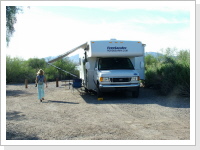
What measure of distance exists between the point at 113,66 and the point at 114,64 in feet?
0.42

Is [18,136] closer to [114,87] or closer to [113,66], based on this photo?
[114,87]

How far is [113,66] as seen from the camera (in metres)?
11.9

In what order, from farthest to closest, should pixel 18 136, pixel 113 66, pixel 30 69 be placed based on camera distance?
pixel 30 69
pixel 113 66
pixel 18 136

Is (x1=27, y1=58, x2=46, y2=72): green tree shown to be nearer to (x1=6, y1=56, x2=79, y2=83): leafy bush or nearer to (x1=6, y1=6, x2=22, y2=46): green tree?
(x1=6, y1=56, x2=79, y2=83): leafy bush

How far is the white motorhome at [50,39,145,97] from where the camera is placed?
11055 mm

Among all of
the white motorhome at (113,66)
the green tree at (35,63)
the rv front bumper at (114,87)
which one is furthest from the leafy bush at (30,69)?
the rv front bumper at (114,87)

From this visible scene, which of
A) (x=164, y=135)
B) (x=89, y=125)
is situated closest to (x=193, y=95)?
(x=164, y=135)

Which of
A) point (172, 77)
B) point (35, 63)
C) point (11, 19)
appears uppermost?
point (11, 19)

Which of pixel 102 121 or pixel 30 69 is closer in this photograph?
pixel 102 121

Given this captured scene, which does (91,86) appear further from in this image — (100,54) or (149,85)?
(149,85)

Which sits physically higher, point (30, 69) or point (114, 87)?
point (30, 69)

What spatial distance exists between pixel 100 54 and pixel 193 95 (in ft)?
18.4

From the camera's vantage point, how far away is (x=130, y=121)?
294 inches

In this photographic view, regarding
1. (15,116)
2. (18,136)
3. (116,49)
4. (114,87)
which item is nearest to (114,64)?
(116,49)
